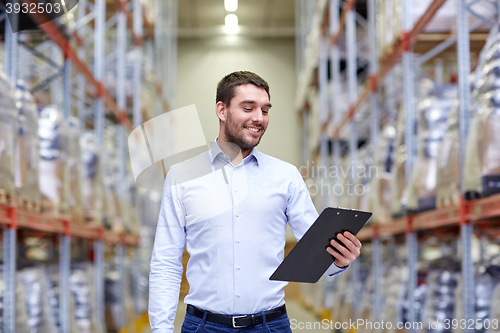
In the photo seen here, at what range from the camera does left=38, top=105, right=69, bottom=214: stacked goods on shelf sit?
405 cm

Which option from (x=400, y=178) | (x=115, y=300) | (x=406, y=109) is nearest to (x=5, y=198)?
(x=400, y=178)

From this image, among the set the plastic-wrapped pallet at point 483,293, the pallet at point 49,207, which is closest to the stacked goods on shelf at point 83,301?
the pallet at point 49,207

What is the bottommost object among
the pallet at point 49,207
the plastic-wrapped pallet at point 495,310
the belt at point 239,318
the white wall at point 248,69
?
the plastic-wrapped pallet at point 495,310

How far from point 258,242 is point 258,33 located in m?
2.22

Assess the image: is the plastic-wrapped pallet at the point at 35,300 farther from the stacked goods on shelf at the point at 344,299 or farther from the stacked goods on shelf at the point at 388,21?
the stacked goods on shelf at the point at 344,299

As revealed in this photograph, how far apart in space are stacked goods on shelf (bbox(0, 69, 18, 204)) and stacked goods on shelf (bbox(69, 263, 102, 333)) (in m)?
2.24

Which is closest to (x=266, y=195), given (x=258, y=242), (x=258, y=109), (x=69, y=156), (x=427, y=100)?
(x=258, y=242)

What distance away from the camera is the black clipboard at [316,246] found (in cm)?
147

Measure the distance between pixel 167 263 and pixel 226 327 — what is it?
10.0 inches

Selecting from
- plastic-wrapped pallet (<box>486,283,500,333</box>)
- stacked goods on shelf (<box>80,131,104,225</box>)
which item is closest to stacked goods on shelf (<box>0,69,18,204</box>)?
stacked goods on shelf (<box>80,131,104,225</box>)

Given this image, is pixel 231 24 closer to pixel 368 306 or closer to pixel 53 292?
pixel 53 292

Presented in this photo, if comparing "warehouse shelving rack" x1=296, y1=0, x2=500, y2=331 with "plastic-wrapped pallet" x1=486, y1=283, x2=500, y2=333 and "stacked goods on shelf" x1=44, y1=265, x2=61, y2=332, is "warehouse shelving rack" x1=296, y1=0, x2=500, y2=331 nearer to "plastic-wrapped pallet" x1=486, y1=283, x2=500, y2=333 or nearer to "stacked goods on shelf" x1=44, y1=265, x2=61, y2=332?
"plastic-wrapped pallet" x1=486, y1=283, x2=500, y2=333

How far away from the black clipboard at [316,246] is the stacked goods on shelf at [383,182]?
139 inches

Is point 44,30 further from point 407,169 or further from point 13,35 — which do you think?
point 407,169
